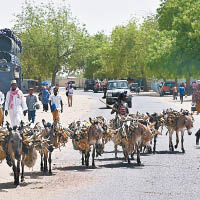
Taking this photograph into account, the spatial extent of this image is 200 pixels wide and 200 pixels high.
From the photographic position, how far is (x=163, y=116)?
1703 centimetres

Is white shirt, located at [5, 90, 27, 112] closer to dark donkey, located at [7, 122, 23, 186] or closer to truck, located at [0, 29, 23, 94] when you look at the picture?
dark donkey, located at [7, 122, 23, 186]

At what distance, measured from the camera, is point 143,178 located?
460 inches

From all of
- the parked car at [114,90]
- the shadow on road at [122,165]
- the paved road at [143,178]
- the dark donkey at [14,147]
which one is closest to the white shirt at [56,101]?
the paved road at [143,178]

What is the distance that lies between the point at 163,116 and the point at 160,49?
184 feet

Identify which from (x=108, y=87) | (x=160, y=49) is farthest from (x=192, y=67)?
(x=108, y=87)

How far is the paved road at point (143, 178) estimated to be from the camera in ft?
32.1

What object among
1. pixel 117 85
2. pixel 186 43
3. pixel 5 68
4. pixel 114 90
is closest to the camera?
pixel 5 68

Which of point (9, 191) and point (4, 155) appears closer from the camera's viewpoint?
point (9, 191)

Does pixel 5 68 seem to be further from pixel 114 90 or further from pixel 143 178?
pixel 143 178

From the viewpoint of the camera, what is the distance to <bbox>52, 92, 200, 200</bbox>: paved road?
32.1 ft

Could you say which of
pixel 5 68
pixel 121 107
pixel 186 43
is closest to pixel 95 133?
pixel 121 107

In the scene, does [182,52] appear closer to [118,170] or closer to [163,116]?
[163,116]

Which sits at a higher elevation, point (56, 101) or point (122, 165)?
point (56, 101)

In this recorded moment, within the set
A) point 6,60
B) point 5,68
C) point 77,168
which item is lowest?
point 77,168
